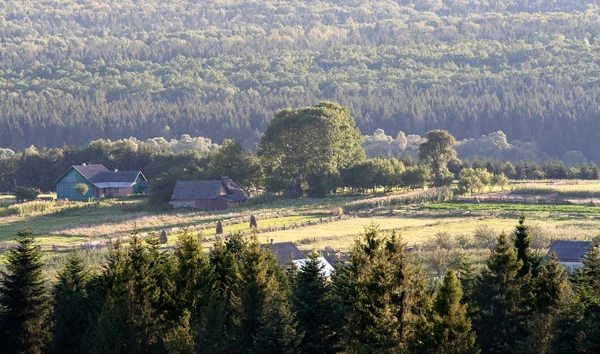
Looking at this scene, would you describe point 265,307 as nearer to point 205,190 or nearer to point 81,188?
point 205,190

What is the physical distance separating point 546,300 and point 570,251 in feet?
42.8

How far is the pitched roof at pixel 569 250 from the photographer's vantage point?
40.4 m

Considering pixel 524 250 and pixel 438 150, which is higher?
pixel 438 150

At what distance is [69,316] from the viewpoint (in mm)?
32469

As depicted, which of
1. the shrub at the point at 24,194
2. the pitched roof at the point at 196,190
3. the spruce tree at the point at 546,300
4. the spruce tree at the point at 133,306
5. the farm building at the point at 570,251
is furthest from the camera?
the shrub at the point at 24,194

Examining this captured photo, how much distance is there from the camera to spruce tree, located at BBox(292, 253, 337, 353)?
29.6 meters

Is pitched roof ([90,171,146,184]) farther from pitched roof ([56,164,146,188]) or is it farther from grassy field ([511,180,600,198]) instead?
grassy field ([511,180,600,198])

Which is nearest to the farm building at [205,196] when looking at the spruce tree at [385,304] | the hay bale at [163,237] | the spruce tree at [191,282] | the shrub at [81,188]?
the shrub at [81,188]

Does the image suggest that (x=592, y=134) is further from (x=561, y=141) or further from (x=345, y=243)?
(x=345, y=243)

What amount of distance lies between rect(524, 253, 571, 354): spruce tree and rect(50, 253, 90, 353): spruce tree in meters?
12.9

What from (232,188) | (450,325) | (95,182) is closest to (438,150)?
(232,188)

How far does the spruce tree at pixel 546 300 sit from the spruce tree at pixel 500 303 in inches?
20.1

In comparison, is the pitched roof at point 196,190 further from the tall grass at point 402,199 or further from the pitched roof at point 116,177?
the pitched roof at point 116,177

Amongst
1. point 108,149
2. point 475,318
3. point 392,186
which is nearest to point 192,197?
point 392,186
